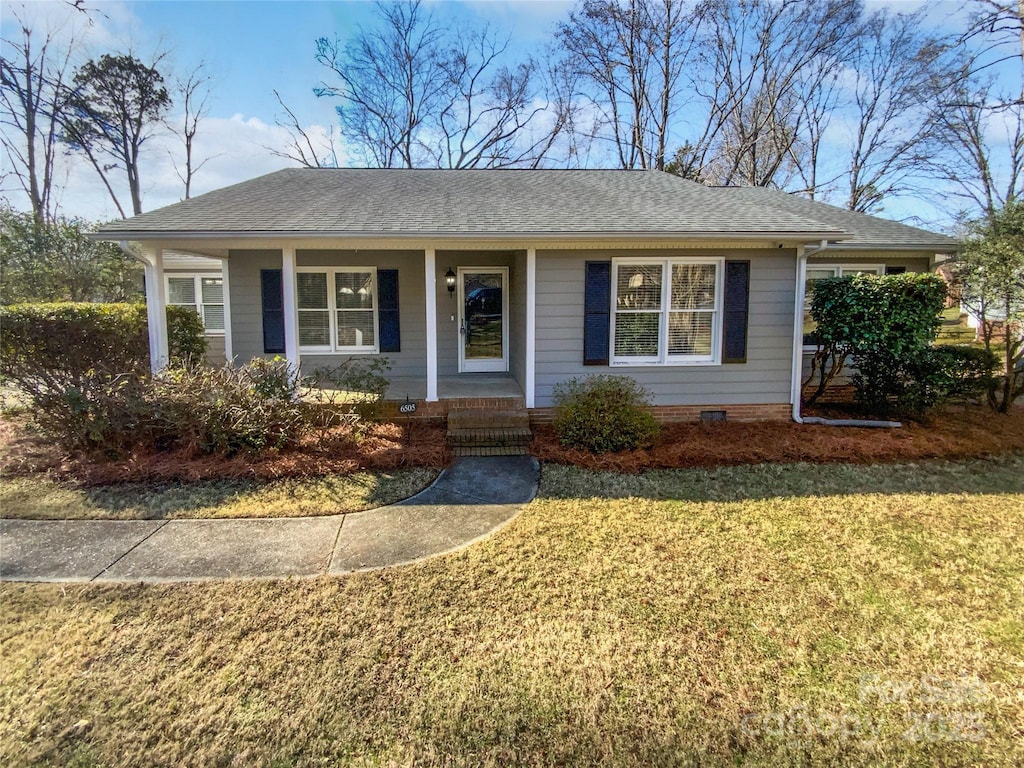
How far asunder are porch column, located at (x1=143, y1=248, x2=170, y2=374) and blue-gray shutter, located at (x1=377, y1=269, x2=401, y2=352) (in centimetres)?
325

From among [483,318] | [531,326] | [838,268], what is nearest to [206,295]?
[483,318]

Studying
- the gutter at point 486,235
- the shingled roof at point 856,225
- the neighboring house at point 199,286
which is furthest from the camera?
the neighboring house at point 199,286

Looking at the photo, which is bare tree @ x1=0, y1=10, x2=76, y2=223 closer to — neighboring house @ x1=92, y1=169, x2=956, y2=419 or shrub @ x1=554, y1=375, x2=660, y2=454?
neighboring house @ x1=92, y1=169, x2=956, y2=419

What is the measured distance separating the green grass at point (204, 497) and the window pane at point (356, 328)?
172 inches

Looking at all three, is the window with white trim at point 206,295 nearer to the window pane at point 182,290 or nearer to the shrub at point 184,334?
the window pane at point 182,290

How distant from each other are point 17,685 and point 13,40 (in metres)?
23.9

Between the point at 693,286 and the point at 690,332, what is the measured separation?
2.15ft

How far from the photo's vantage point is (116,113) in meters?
20.5

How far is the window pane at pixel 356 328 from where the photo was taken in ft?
30.5

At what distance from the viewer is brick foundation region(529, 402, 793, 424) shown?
24.7 feet

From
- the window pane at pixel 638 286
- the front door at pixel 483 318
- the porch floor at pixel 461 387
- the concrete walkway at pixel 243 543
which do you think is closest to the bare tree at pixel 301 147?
the front door at pixel 483 318

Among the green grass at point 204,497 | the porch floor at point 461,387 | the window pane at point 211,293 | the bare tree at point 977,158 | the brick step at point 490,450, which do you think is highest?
the bare tree at point 977,158

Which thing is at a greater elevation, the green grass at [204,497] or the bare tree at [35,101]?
the bare tree at [35,101]

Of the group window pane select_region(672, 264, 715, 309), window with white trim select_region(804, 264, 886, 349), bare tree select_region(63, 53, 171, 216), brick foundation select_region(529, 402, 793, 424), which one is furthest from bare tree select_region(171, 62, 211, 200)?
window with white trim select_region(804, 264, 886, 349)
